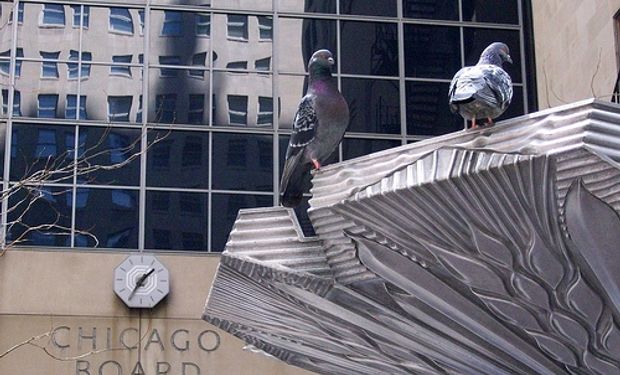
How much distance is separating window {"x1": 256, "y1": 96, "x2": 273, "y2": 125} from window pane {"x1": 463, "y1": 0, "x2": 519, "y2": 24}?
5.33 metres

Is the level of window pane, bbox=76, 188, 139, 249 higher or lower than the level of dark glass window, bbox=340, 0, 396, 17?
lower

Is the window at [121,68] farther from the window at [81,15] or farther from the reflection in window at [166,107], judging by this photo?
the window at [81,15]

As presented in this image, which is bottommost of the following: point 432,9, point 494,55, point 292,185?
point 292,185

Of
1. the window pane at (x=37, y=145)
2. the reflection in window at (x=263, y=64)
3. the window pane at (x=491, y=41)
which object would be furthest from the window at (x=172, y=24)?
the window pane at (x=491, y=41)

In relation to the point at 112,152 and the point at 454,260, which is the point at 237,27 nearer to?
the point at 112,152

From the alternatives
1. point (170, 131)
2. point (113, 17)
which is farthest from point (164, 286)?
point (113, 17)

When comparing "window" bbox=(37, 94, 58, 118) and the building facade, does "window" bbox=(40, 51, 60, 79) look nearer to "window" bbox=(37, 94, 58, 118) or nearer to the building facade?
the building facade

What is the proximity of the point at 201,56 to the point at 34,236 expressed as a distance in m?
5.77

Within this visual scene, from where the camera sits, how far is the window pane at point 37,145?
35094mm

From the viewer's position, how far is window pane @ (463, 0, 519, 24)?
38.2 metres

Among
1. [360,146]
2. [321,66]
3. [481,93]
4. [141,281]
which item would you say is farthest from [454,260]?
[360,146]

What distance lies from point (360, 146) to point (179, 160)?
416 centimetres

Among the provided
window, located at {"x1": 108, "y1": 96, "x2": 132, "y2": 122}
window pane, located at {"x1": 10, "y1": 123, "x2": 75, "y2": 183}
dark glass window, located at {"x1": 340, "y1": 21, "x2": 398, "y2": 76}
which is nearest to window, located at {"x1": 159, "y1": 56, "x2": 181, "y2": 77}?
window, located at {"x1": 108, "y1": 96, "x2": 132, "y2": 122}

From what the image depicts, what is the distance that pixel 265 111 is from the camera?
119ft
